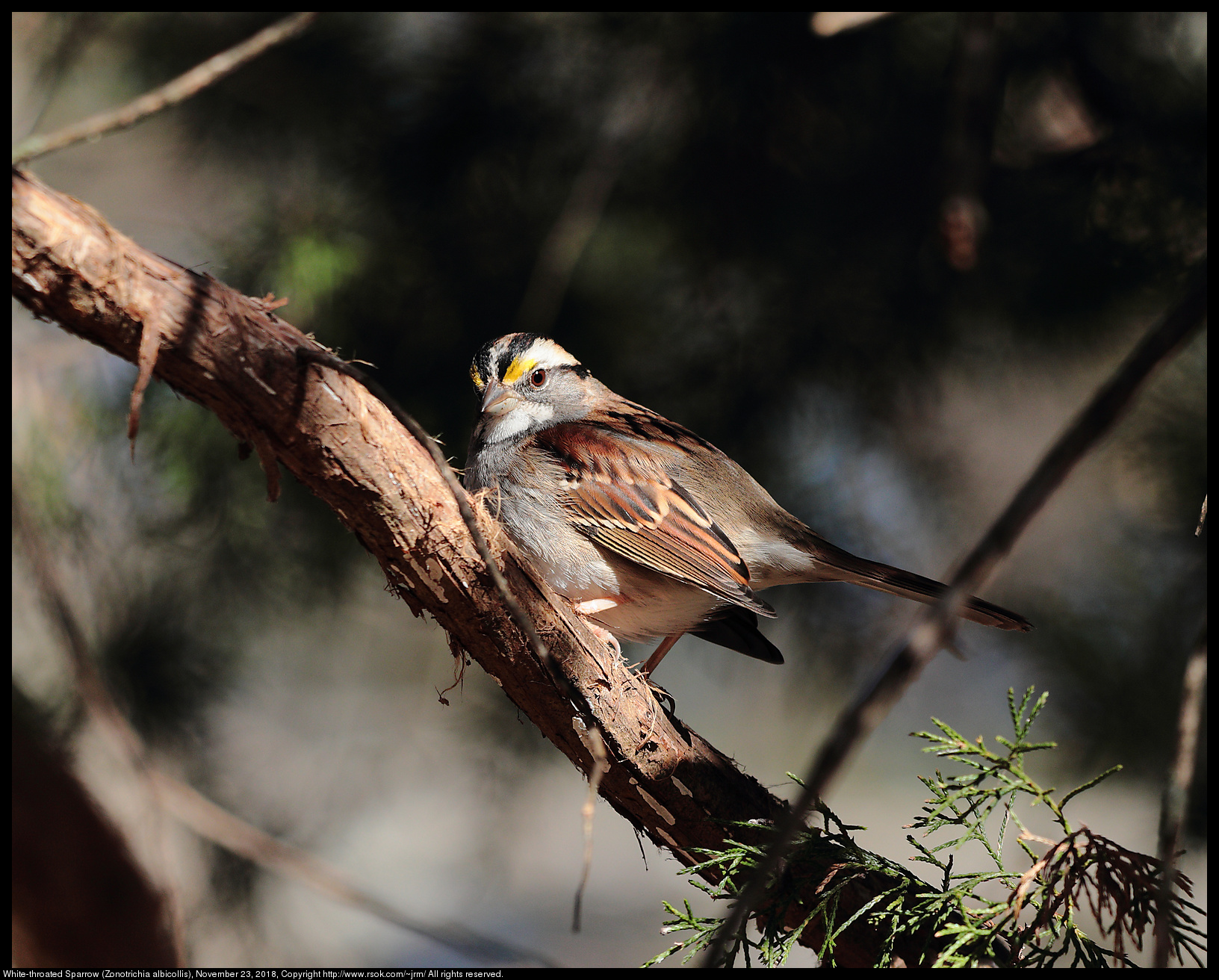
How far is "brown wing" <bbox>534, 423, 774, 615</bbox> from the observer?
236cm

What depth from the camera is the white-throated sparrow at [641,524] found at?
7.84 ft

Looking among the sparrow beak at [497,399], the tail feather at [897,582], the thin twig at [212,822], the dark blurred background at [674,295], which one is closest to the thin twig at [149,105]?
the thin twig at [212,822]

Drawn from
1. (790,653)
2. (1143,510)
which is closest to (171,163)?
(790,653)

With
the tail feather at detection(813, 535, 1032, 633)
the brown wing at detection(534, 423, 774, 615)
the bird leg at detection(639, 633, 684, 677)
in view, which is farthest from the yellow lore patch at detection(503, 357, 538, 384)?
the tail feather at detection(813, 535, 1032, 633)

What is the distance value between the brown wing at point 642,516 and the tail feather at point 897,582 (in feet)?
0.80

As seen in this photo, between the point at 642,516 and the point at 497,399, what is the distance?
0.68 m

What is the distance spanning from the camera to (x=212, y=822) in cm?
281

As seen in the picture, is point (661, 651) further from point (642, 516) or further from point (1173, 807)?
point (1173, 807)

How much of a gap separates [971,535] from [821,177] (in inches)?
60.5

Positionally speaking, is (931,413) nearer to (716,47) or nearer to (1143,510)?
(1143,510)

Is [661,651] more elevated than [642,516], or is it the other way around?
[642,516]

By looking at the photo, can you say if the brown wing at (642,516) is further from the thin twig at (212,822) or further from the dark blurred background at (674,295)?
the thin twig at (212,822)

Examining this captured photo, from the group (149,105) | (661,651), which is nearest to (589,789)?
(661,651)

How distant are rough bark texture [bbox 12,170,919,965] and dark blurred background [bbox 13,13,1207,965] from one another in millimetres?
1656
